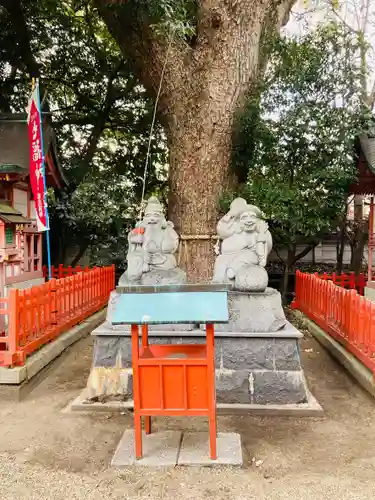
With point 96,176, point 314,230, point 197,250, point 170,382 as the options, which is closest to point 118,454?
point 170,382

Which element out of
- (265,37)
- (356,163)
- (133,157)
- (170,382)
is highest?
(265,37)

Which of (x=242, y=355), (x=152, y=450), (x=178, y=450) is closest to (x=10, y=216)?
(x=242, y=355)

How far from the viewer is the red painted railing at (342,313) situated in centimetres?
565

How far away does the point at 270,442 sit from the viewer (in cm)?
418

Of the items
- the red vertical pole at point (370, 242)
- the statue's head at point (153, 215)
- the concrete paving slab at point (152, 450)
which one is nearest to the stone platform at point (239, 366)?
the concrete paving slab at point (152, 450)

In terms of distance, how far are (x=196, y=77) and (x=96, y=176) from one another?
595 centimetres

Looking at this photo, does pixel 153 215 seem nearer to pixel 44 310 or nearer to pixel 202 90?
pixel 44 310

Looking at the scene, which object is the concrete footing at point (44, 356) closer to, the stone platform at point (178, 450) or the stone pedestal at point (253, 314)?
the stone platform at point (178, 450)

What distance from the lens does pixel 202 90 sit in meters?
8.67

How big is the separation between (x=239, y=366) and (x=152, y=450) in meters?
1.61

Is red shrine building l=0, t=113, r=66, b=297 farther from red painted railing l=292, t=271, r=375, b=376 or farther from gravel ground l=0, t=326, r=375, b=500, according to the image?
red painted railing l=292, t=271, r=375, b=376

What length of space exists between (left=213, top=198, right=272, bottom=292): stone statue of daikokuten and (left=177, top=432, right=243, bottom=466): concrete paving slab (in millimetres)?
1861

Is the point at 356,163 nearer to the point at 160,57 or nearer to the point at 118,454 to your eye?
the point at 160,57

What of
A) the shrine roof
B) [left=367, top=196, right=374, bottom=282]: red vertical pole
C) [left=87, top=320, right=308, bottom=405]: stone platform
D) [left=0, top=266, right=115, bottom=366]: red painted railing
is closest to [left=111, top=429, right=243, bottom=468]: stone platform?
[left=87, top=320, right=308, bottom=405]: stone platform
